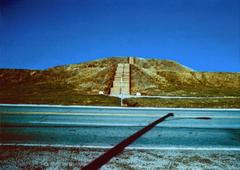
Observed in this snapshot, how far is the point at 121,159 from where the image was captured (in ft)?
16.9

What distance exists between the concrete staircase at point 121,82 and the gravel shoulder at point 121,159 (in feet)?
58.9

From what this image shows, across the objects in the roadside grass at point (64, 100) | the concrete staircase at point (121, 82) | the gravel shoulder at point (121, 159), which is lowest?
the gravel shoulder at point (121, 159)

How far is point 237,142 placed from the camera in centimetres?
712

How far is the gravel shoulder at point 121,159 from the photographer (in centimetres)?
477

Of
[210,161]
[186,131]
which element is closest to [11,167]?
[210,161]

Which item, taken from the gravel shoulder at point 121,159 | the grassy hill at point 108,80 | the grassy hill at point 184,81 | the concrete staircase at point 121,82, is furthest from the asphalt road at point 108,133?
the grassy hill at point 184,81

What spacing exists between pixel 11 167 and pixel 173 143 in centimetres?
405

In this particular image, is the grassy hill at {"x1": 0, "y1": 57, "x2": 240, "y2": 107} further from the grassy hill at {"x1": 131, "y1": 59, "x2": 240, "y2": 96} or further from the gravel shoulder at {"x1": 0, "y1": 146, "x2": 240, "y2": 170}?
the gravel shoulder at {"x1": 0, "y1": 146, "x2": 240, "y2": 170}

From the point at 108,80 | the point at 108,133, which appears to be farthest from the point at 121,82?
the point at 108,133

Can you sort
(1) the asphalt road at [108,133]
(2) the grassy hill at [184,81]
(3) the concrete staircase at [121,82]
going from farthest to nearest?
(2) the grassy hill at [184,81], (3) the concrete staircase at [121,82], (1) the asphalt road at [108,133]

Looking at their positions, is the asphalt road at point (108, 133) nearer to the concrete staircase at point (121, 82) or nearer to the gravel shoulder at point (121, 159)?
the gravel shoulder at point (121, 159)

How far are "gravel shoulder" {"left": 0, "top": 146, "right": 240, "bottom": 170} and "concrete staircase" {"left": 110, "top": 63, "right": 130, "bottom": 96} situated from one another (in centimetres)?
1795

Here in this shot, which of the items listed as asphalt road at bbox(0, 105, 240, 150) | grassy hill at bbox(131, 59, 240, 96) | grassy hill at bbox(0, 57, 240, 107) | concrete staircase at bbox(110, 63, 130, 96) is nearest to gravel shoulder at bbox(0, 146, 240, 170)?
asphalt road at bbox(0, 105, 240, 150)

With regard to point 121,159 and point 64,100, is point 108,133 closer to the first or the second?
point 121,159
